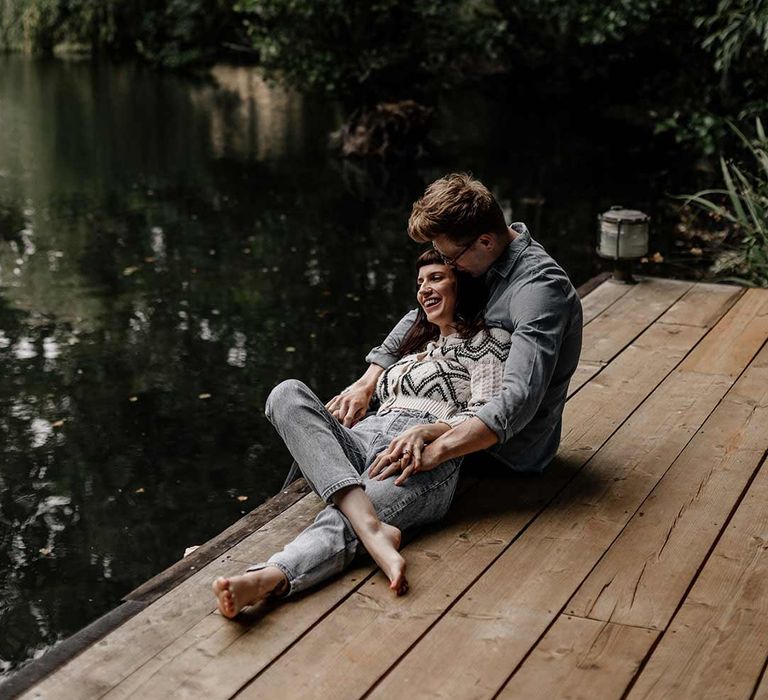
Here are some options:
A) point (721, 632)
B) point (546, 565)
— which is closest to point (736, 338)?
point (546, 565)

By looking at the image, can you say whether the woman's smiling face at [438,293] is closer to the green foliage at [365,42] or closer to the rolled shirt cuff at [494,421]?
the rolled shirt cuff at [494,421]

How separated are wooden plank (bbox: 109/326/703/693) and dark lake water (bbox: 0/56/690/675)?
1029 mm

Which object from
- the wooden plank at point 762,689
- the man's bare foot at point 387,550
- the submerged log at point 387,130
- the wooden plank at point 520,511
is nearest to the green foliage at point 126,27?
the submerged log at point 387,130

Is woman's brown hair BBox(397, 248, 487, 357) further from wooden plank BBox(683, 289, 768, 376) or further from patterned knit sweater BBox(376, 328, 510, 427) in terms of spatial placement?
wooden plank BBox(683, 289, 768, 376)

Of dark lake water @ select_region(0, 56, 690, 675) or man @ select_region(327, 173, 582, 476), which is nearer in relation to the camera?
man @ select_region(327, 173, 582, 476)

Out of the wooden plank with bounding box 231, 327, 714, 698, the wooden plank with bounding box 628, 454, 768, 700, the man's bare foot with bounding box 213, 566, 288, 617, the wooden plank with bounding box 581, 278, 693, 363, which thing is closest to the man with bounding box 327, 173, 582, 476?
the wooden plank with bounding box 231, 327, 714, 698

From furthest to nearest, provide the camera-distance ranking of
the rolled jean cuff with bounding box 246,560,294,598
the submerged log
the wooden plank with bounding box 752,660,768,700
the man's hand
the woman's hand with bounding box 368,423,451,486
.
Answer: the submerged log < the man's hand < the woman's hand with bounding box 368,423,451,486 < the rolled jean cuff with bounding box 246,560,294,598 < the wooden plank with bounding box 752,660,768,700

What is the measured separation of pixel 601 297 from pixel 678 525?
2502 millimetres

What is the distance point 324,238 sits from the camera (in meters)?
8.65

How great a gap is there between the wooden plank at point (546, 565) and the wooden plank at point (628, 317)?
0.65m

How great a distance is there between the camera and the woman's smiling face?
3.10 m

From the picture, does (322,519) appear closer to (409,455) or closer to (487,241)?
(409,455)

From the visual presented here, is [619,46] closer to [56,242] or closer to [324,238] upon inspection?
[324,238]

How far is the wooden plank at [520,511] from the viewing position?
7.64 feet
